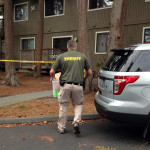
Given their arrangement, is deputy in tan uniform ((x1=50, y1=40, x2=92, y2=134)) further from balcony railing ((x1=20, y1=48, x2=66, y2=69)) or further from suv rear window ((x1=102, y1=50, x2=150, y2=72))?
balcony railing ((x1=20, y1=48, x2=66, y2=69))

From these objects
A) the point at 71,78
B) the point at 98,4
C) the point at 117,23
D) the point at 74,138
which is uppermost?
the point at 98,4

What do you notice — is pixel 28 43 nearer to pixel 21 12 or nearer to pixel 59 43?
pixel 21 12

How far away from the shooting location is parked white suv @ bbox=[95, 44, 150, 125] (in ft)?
10.9

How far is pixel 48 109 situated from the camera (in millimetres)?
5750

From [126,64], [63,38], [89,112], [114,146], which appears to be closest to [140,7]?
[63,38]

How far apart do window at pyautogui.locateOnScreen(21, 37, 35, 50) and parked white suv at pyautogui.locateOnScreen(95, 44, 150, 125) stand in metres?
15.8

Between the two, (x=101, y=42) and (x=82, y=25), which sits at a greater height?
(x=82, y=25)

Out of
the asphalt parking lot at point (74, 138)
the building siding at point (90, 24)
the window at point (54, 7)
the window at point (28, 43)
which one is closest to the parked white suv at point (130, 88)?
the asphalt parking lot at point (74, 138)

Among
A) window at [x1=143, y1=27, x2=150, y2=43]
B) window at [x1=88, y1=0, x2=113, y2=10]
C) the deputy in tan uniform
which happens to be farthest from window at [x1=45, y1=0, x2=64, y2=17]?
the deputy in tan uniform

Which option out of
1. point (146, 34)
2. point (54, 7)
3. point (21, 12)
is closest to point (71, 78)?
point (146, 34)

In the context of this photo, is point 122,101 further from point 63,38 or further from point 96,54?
point 63,38

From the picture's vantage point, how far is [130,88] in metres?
3.36

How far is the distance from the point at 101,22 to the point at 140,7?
9.54ft

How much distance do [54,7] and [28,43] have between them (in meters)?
4.46
